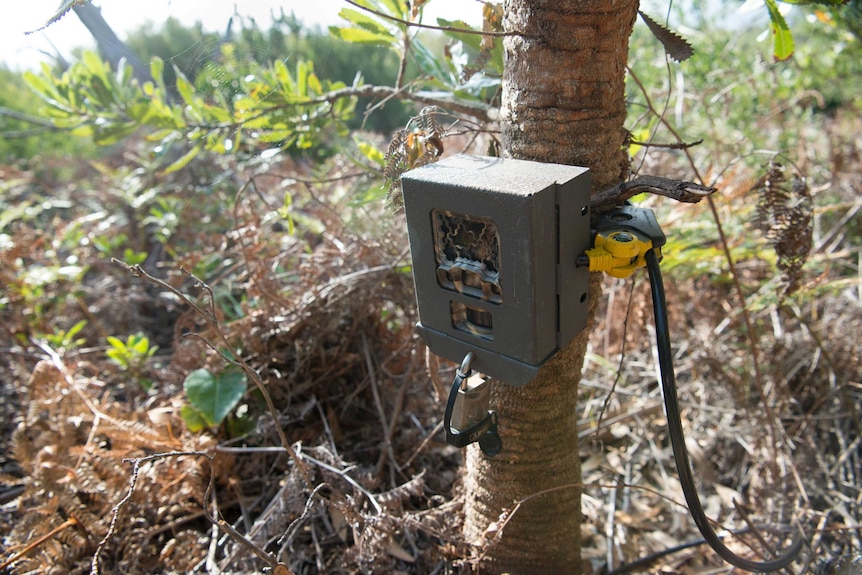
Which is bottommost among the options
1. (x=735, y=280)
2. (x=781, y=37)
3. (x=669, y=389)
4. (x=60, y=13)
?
(x=735, y=280)

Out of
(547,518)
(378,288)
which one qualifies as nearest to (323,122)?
(378,288)

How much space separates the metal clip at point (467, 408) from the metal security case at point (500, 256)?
0.14ft

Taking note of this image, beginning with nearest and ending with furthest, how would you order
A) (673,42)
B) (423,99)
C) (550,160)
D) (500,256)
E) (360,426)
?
(500,256), (550,160), (673,42), (423,99), (360,426)

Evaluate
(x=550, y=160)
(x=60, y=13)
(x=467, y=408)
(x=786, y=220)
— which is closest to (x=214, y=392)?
(x=467, y=408)

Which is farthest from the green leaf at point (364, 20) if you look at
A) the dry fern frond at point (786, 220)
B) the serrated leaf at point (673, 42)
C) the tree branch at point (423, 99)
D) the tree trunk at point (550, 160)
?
the dry fern frond at point (786, 220)

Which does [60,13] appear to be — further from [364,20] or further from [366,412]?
[366,412]

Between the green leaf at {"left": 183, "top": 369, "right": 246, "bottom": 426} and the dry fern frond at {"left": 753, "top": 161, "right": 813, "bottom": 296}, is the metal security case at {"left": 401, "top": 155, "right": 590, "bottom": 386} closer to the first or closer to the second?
the dry fern frond at {"left": 753, "top": 161, "right": 813, "bottom": 296}

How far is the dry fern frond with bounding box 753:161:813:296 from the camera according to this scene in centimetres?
151

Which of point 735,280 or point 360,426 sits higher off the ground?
point 735,280

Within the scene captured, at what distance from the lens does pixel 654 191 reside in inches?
39.4

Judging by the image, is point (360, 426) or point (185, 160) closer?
point (185, 160)

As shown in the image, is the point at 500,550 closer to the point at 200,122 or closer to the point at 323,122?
the point at 323,122

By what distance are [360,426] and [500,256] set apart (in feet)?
4.41

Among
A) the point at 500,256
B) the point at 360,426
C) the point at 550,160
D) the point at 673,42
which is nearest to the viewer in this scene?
the point at 500,256
